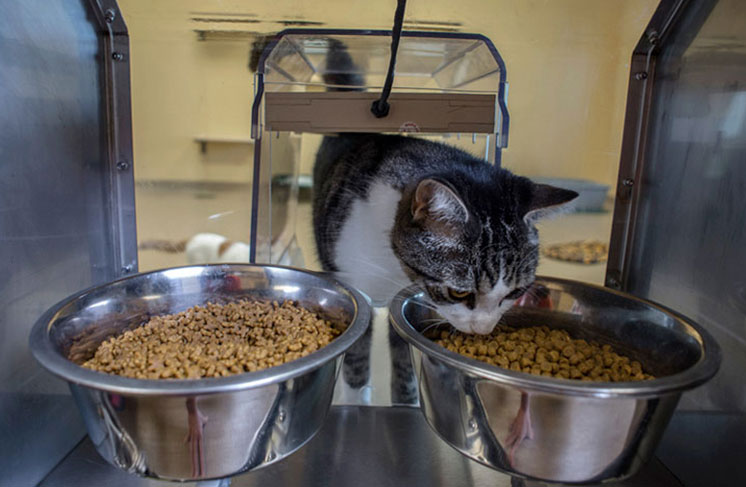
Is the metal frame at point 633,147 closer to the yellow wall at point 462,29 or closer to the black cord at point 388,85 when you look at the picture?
the yellow wall at point 462,29

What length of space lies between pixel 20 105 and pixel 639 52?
1.13 meters

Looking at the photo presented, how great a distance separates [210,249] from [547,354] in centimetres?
79

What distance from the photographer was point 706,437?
2.53 ft

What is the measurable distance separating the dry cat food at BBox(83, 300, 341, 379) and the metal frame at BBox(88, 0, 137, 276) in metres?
0.25

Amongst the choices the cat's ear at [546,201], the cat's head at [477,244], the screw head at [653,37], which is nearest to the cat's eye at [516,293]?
the cat's head at [477,244]

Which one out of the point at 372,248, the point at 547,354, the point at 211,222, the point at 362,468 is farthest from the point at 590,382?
the point at 211,222

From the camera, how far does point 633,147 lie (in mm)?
960

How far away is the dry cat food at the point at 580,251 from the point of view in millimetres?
1021

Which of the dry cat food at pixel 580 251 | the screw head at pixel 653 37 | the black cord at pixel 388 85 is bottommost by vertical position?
the dry cat food at pixel 580 251

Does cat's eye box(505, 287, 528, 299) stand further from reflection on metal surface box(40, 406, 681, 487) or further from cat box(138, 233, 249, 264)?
cat box(138, 233, 249, 264)

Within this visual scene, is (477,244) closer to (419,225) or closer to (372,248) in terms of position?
(419,225)

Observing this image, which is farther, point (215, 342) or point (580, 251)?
point (580, 251)

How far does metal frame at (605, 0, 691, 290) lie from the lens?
905 millimetres

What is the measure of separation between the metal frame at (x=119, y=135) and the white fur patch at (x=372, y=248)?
467 mm
